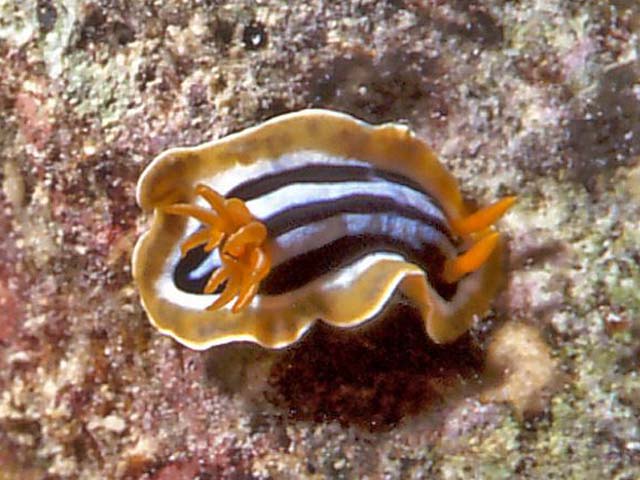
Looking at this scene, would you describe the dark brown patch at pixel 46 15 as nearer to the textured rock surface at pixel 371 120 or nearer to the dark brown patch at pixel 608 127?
the textured rock surface at pixel 371 120

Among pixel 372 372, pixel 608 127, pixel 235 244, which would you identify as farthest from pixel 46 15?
pixel 608 127

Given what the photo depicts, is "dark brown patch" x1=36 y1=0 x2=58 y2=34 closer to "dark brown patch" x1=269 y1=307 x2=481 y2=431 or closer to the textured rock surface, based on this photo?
the textured rock surface

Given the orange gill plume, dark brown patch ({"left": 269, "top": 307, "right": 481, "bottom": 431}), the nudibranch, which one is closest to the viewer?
the orange gill plume

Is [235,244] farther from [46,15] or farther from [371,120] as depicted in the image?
[46,15]

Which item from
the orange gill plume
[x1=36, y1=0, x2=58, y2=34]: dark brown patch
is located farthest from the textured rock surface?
the orange gill plume

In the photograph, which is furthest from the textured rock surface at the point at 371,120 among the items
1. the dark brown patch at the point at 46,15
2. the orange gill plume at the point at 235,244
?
the orange gill plume at the point at 235,244

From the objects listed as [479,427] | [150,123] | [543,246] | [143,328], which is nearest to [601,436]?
[479,427]

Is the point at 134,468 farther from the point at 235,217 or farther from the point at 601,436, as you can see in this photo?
the point at 601,436
